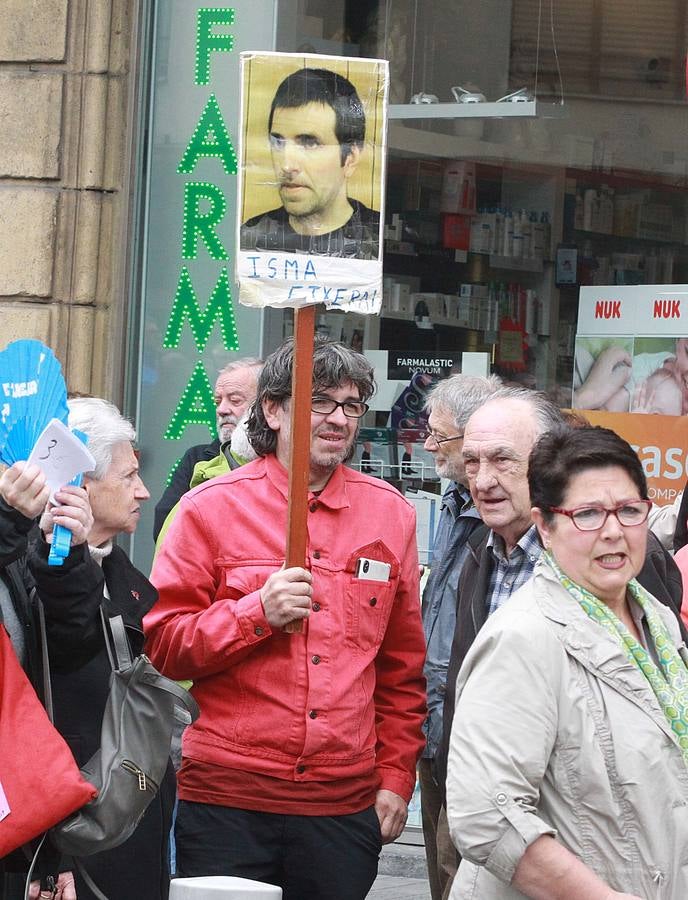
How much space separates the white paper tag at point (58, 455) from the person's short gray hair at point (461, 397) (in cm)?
149

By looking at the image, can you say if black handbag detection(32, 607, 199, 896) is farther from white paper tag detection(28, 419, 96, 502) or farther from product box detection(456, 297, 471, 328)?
product box detection(456, 297, 471, 328)

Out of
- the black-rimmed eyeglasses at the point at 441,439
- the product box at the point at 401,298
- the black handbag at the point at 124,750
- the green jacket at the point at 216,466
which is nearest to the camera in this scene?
the black handbag at the point at 124,750

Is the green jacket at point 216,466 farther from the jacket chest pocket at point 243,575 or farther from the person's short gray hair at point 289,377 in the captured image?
the jacket chest pocket at point 243,575

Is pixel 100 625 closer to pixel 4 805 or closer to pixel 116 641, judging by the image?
pixel 116 641

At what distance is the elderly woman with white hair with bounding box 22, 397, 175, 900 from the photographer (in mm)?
3330

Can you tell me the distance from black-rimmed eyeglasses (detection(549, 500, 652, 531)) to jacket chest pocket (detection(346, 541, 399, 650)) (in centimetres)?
102

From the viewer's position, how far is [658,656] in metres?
2.97

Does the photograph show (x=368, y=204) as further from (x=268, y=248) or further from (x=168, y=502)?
(x=168, y=502)

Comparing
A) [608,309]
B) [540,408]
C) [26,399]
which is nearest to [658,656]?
[540,408]

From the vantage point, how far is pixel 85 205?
7129mm

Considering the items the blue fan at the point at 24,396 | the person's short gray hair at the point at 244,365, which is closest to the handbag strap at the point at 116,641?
the blue fan at the point at 24,396

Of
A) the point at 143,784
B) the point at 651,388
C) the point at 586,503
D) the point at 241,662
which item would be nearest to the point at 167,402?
the point at 651,388

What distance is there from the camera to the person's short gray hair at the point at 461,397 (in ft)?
14.9

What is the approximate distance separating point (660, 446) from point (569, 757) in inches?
154
